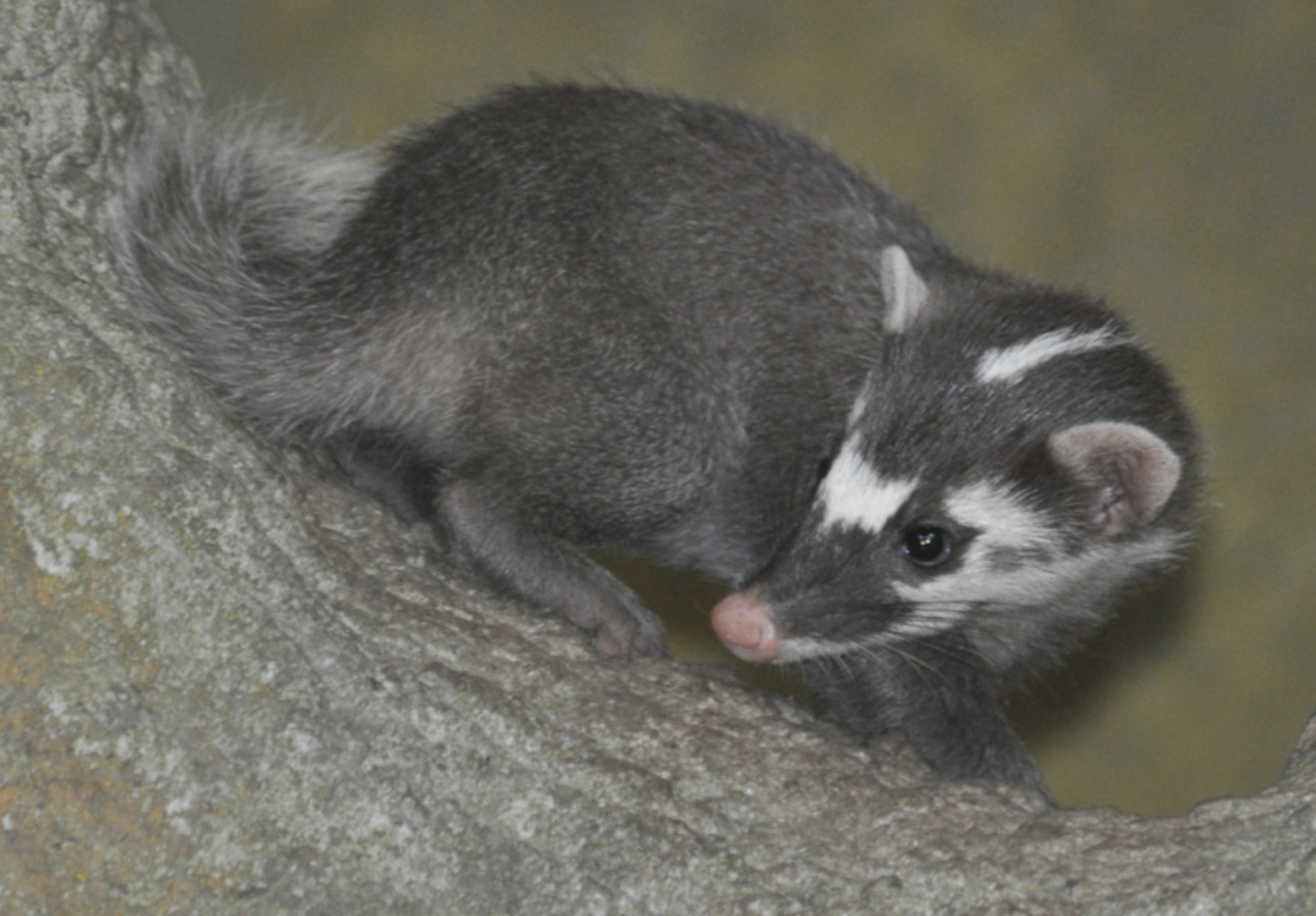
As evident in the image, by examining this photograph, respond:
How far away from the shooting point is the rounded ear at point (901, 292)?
3.94m

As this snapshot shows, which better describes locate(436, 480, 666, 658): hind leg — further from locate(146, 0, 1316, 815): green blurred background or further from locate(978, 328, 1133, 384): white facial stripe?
locate(146, 0, 1316, 815): green blurred background

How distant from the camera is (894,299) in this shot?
396cm

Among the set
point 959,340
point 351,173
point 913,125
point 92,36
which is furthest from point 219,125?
point 913,125

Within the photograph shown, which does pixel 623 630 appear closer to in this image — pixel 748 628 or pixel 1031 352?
pixel 748 628

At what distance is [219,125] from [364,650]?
183 cm

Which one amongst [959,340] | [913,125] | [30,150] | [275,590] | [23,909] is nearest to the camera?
[23,909]

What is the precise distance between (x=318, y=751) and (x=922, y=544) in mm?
1446

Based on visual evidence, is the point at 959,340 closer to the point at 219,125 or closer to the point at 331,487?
the point at 331,487

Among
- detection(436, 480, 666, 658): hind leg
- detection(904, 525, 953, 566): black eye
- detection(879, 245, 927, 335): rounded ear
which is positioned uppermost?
detection(879, 245, 927, 335): rounded ear

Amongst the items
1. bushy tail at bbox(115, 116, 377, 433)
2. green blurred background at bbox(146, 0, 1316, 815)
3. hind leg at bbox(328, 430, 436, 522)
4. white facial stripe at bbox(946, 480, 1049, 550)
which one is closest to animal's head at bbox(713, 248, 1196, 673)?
white facial stripe at bbox(946, 480, 1049, 550)

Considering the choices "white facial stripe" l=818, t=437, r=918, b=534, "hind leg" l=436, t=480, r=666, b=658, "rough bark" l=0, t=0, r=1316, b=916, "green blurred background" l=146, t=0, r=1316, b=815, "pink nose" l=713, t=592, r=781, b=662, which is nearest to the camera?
"rough bark" l=0, t=0, r=1316, b=916

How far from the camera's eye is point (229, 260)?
4.09 metres

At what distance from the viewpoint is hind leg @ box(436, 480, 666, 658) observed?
3.77 meters

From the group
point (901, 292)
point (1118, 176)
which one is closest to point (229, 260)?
point (901, 292)
